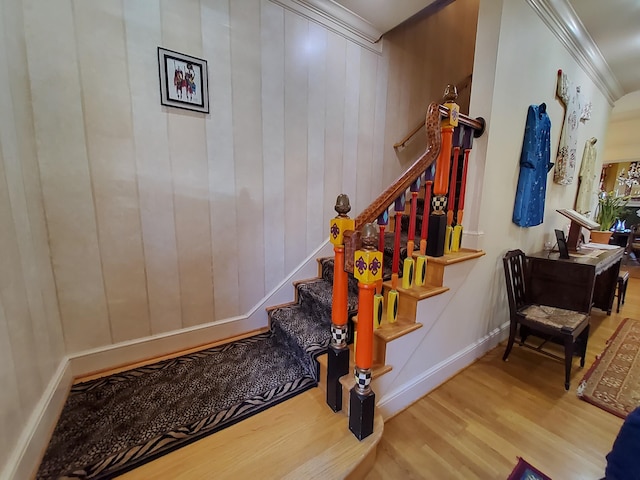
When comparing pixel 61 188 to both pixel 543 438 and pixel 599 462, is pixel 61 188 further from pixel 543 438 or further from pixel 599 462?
pixel 599 462

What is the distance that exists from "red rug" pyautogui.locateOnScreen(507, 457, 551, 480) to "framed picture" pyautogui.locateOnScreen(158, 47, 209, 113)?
2.67 meters

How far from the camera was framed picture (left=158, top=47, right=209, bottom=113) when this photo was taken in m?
1.60

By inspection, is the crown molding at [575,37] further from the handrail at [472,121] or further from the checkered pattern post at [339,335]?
the checkered pattern post at [339,335]

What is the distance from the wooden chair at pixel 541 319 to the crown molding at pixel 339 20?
2302mm

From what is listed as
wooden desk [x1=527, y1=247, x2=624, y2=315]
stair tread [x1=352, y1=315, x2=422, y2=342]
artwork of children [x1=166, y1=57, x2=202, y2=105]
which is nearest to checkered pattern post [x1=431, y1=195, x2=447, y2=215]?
stair tread [x1=352, y1=315, x2=422, y2=342]

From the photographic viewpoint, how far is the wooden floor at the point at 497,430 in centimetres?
124

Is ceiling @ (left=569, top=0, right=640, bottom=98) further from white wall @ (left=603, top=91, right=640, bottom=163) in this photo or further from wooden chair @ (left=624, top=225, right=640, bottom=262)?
wooden chair @ (left=624, top=225, right=640, bottom=262)

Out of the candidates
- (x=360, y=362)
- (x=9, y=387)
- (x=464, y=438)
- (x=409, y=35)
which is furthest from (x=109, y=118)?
(x=409, y=35)

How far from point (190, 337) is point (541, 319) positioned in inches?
104

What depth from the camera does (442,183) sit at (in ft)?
5.16

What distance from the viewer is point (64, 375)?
56.5 inches

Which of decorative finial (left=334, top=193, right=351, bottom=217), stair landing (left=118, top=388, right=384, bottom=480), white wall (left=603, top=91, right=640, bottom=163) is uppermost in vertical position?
white wall (left=603, top=91, right=640, bottom=163)

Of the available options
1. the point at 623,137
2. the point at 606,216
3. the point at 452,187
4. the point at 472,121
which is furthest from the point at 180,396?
the point at 623,137

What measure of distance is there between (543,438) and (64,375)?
106 inches
